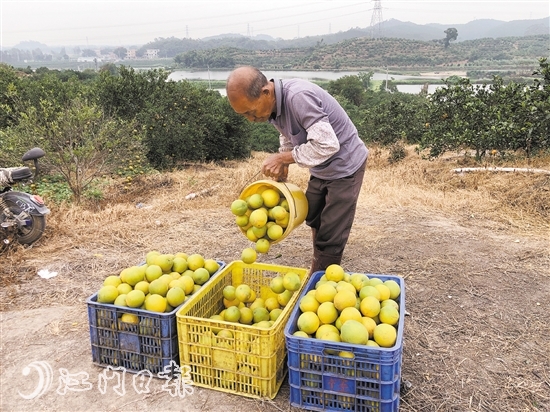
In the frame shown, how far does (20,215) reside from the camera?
5047 millimetres

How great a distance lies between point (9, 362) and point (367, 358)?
2378 millimetres

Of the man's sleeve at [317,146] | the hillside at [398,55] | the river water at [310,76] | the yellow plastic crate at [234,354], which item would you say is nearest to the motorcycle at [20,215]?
the yellow plastic crate at [234,354]

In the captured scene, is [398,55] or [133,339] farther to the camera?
[398,55]

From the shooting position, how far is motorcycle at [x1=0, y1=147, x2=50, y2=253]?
505 cm

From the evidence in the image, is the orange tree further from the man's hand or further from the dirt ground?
the man's hand

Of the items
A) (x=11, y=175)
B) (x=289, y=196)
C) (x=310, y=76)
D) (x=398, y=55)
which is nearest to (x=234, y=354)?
(x=289, y=196)

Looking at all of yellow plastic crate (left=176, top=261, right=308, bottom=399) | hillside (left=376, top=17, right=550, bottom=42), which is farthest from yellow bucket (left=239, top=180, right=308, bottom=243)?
hillside (left=376, top=17, right=550, bottom=42)

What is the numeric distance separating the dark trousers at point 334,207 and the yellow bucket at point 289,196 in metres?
0.16

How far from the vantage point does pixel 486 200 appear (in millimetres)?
6773

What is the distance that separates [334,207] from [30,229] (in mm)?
3518

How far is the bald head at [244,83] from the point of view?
2.99m

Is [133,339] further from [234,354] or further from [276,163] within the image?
[276,163]

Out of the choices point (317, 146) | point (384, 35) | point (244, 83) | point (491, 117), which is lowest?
point (491, 117)

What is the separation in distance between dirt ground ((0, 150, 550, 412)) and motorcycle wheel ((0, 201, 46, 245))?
146mm
